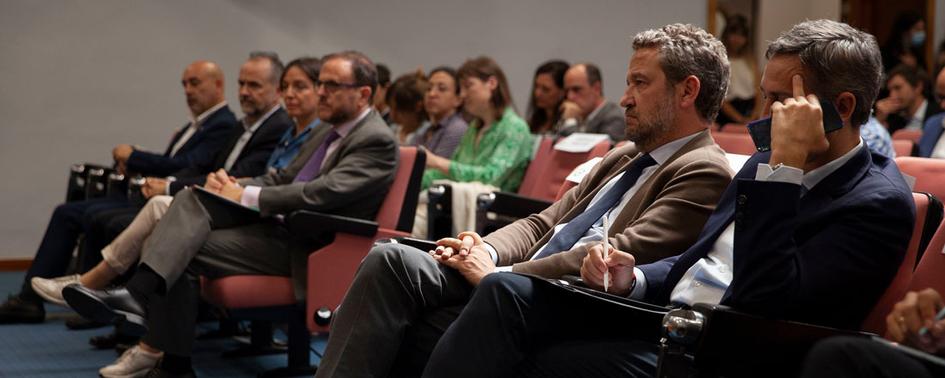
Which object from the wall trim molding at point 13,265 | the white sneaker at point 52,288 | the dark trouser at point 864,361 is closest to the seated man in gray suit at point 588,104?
the white sneaker at point 52,288

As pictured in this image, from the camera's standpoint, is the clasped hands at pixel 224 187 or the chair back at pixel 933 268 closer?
the chair back at pixel 933 268

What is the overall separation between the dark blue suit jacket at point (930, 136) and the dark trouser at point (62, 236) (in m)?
3.50

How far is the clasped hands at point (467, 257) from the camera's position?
2385mm

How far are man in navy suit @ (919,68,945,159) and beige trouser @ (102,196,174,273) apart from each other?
3.06 metres

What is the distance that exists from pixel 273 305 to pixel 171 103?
366cm

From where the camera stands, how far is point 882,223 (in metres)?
1.80

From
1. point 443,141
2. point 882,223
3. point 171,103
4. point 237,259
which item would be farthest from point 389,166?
point 171,103

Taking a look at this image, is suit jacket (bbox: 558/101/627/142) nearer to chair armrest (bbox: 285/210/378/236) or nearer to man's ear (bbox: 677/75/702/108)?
chair armrest (bbox: 285/210/378/236)

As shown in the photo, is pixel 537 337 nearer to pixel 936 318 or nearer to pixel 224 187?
pixel 936 318

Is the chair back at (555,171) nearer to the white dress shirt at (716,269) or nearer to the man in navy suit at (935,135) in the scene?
the man in navy suit at (935,135)

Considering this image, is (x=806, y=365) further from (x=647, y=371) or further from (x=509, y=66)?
(x=509, y=66)

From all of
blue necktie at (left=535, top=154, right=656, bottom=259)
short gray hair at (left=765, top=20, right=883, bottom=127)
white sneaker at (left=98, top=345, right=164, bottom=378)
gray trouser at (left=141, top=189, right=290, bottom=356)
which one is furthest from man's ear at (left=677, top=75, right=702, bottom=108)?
white sneaker at (left=98, top=345, right=164, bottom=378)

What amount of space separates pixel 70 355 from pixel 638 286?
2.73m

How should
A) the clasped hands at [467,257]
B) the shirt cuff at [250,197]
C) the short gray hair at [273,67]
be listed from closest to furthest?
1. the clasped hands at [467,257]
2. the shirt cuff at [250,197]
3. the short gray hair at [273,67]
